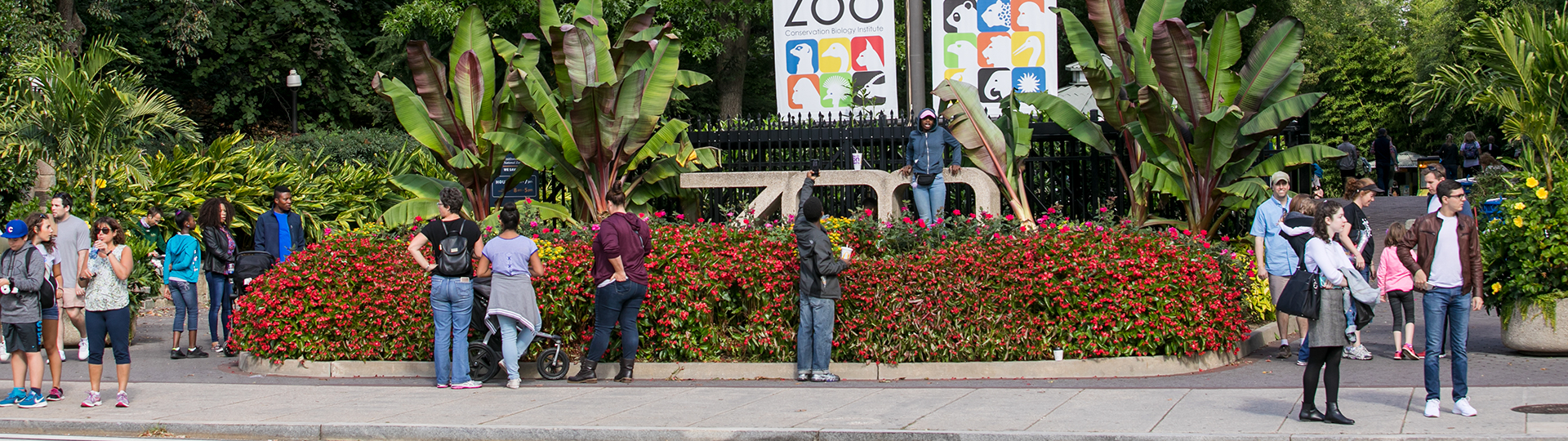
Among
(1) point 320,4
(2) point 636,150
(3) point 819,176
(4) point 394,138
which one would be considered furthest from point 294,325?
(1) point 320,4

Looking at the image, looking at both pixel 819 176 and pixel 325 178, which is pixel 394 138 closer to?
pixel 325 178

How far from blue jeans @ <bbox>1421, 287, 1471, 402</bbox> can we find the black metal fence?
20.3ft

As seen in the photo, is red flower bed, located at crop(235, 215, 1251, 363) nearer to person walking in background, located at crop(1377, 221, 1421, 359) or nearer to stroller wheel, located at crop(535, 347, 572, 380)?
stroller wheel, located at crop(535, 347, 572, 380)

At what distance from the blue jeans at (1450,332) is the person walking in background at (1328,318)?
0.54 m

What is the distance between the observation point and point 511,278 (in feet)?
30.6

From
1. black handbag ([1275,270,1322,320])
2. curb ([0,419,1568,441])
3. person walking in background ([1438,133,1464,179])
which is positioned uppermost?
person walking in background ([1438,133,1464,179])

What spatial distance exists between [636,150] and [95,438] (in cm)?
691

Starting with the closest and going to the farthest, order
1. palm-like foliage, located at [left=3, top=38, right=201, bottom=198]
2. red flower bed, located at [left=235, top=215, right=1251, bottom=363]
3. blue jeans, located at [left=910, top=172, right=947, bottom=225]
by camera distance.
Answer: red flower bed, located at [left=235, top=215, right=1251, bottom=363] → blue jeans, located at [left=910, top=172, right=947, bottom=225] → palm-like foliage, located at [left=3, top=38, right=201, bottom=198]

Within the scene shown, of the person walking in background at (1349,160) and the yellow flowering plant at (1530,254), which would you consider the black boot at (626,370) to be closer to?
the yellow flowering plant at (1530,254)

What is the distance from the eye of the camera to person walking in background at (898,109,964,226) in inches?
513

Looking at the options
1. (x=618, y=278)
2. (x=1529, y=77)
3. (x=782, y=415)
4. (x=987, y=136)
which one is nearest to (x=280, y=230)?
(x=618, y=278)

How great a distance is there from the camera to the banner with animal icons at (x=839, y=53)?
15.5 metres

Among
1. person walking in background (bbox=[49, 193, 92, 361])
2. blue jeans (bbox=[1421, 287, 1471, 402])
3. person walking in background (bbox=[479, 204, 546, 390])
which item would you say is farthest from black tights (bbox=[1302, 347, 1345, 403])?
person walking in background (bbox=[49, 193, 92, 361])

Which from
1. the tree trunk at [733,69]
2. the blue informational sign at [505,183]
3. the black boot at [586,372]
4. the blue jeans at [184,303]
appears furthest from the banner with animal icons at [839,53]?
the tree trunk at [733,69]
